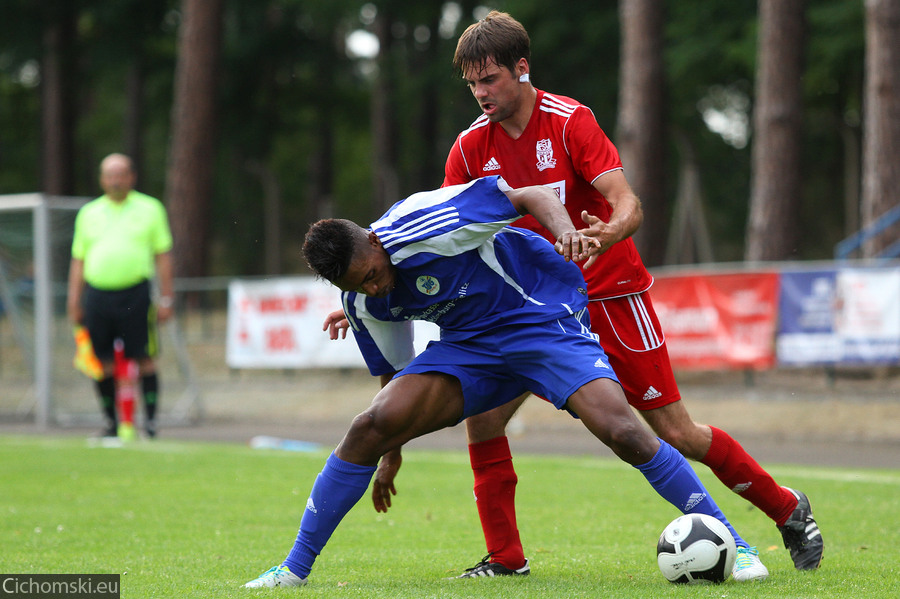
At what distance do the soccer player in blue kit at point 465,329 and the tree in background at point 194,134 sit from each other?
19705mm

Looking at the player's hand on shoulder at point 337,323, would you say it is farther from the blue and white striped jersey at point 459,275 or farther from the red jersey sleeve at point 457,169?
the red jersey sleeve at point 457,169

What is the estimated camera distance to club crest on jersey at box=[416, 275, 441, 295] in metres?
4.63

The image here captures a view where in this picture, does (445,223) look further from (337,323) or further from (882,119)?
(882,119)

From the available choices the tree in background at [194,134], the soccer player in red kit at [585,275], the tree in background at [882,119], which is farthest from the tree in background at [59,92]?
the soccer player in red kit at [585,275]

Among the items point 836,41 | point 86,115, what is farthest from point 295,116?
point 836,41

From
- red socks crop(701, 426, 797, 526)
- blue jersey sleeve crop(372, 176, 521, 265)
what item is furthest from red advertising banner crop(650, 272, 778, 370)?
blue jersey sleeve crop(372, 176, 521, 265)

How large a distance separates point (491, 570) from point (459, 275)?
1.35 metres

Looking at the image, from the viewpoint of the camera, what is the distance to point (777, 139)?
1772cm

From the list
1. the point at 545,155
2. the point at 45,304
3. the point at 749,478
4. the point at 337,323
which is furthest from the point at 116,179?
the point at 749,478

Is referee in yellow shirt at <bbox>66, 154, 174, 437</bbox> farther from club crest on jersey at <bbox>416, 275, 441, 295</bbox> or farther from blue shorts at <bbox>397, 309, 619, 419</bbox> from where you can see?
club crest on jersey at <bbox>416, 275, 441, 295</bbox>

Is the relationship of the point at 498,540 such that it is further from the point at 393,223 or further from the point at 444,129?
the point at 444,129

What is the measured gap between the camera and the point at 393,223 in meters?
4.57

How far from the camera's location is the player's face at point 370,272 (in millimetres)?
4426

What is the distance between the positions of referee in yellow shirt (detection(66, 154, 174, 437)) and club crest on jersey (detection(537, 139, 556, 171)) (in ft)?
24.4
